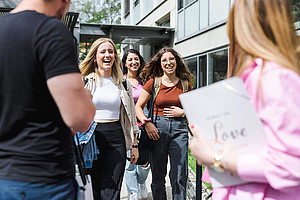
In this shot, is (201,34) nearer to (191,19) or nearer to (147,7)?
(191,19)

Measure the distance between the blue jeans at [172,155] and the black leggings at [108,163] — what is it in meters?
0.70

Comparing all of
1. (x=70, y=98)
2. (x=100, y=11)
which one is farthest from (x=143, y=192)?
(x=100, y=11)

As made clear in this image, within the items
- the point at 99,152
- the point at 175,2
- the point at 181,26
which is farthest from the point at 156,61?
the point at 175,2

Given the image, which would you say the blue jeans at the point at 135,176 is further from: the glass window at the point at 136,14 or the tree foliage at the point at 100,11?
the tree foliage at the point at 100,11

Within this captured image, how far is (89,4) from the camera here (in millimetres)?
48406

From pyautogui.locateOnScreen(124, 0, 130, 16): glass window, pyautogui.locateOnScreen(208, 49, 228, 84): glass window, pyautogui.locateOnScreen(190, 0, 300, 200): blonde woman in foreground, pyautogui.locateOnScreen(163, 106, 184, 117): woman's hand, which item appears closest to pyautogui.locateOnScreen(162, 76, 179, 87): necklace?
pyautogui.locateOnScreen(163, 106, 184, 117): woman's hand

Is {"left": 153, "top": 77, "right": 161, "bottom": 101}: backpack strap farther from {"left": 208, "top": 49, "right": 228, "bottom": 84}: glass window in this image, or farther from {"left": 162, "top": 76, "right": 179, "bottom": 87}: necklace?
{"left": 208, "top": 49, "right": 228, "bottom": 84}: glass window

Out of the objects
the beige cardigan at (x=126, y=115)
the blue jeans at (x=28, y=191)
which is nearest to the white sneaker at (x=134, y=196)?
the beige cardigan at (x=126, y=115)

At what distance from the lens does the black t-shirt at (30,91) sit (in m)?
1.19

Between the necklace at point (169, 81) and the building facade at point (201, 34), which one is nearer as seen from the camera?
the necklace at point (169, 81)

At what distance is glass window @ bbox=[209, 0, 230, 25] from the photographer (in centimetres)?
989

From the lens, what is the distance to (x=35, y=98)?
1.23 m

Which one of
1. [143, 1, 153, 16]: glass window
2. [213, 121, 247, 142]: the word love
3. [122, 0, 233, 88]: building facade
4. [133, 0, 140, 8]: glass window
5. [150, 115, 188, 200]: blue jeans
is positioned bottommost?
[150, 115, 188, 200]: blue jeans

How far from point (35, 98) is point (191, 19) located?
40.2 ft
